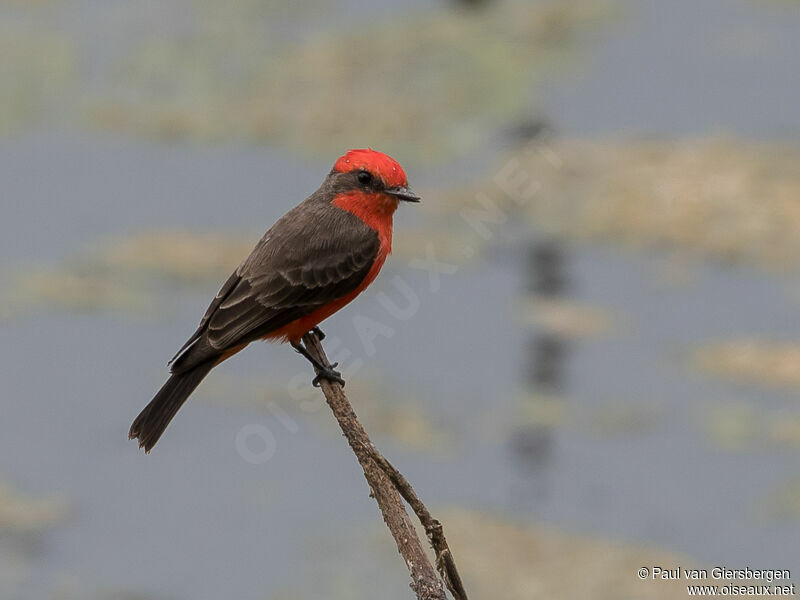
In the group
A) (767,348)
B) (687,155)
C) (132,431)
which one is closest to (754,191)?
(687,155)

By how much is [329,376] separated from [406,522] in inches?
69.6

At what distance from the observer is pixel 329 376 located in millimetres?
6852

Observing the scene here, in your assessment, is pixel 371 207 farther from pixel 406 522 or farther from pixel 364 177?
pixel 406 522

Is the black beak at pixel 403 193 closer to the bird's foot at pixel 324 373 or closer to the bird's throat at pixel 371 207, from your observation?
the bird's throat at pixel 371 207

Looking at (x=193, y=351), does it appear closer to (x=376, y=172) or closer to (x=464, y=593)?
(x=376, y=172)

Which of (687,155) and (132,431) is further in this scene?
(687,155)

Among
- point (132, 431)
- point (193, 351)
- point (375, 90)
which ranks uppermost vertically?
point (375, 90)

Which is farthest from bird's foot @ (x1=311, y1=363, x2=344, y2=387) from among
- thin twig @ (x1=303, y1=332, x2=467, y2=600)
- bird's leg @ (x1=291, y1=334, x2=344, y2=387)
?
thin twig @ (x1=303, y1=332, x2=467, y2=600)

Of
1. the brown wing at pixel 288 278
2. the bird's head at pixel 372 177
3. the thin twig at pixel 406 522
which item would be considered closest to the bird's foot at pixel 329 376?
the brown wing at pixel 288 278

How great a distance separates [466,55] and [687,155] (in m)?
5.57

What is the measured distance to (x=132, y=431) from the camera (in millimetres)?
6801

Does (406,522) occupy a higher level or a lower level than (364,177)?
lower

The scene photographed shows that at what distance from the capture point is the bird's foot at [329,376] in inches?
269

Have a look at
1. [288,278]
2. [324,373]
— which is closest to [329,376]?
[324,373]
